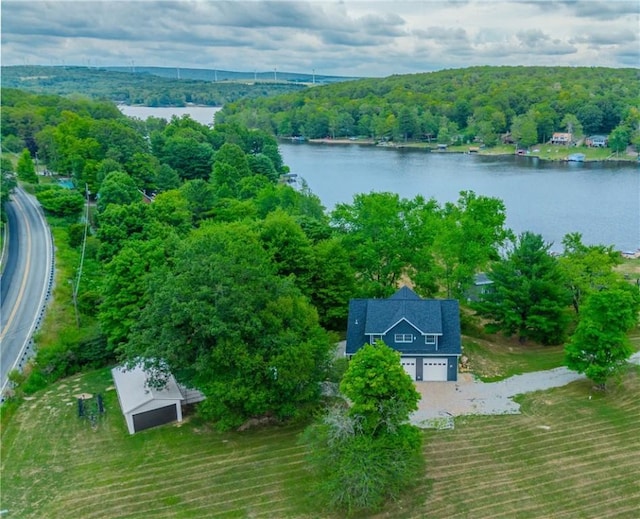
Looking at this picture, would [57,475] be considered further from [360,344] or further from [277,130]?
[277,130]

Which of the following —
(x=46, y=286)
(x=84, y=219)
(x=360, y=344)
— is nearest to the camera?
(x=360, y=344)

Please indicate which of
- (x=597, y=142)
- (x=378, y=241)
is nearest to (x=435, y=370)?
(x=378, y=241)

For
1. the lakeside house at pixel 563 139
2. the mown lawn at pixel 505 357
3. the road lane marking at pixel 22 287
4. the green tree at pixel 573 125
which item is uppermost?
the green tree at pixel 573 125

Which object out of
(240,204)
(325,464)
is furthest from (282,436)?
(240,204)

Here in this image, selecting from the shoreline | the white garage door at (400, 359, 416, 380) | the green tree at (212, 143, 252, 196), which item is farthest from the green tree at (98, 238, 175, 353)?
the shoreline

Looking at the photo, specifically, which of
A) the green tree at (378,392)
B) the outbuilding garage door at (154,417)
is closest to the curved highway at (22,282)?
the outbuilding garage door at (154,417)

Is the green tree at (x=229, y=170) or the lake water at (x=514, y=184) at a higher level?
the green tree at (x=229, y=170)

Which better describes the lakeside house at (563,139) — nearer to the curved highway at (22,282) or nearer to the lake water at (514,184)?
the lake water at (514,184)
